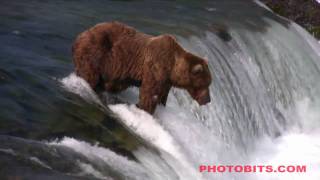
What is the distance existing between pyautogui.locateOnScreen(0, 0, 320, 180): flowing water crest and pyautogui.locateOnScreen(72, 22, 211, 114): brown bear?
0.20 m

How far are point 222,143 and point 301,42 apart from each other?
716 cm

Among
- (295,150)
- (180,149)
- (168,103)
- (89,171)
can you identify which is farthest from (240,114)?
(89,171)

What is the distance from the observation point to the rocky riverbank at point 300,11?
22.9 metres

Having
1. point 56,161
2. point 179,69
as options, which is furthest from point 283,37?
point 56,161

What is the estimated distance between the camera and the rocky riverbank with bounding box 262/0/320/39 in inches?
902

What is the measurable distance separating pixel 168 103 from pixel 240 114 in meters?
2.68

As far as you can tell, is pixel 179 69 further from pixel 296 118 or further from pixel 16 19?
pixel 296 118

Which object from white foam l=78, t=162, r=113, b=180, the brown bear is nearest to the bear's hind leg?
the brown bear

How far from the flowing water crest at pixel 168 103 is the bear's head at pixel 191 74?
1.50ft

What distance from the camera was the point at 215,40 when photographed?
12609 millimetres

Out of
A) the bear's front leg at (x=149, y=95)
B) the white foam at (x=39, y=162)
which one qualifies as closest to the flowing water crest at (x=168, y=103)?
the white foam at (x=39, y=162)

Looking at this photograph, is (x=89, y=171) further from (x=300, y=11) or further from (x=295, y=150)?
(x=300, y=11)

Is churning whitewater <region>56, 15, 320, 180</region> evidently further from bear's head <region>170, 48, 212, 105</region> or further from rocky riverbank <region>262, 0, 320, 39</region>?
rocky riverbank <region>262, 0, 320, 39</region>

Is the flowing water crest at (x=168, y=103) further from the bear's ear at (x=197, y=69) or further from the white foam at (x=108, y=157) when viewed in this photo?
the bear's ear at (x=197, y=69)
